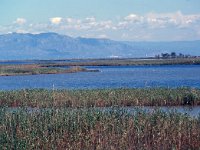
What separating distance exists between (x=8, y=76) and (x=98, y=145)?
257 feet

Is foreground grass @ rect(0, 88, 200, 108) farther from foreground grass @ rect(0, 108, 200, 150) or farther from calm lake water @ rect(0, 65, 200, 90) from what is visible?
calm lake water @ rect(0, 65, 200, 90)

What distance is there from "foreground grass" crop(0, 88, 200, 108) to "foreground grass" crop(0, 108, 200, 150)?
38.5ft

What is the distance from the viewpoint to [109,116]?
60.6 ft

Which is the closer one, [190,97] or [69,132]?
[69,132]

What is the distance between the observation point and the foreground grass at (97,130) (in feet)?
49.2

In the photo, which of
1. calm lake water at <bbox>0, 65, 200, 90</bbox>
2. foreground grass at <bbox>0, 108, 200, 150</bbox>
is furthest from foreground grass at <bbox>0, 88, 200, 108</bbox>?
calm lake water at <bbox>0, 65, 200, 90</bbox>

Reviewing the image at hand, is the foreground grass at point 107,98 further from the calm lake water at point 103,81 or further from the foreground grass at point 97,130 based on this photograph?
the calm lake water at point 103,81

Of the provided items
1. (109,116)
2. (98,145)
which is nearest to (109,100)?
(109,116)

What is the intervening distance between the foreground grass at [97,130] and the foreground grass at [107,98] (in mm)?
11727

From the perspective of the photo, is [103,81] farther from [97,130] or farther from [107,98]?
[97,130]

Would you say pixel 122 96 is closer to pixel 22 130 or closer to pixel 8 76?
pixel 22 130

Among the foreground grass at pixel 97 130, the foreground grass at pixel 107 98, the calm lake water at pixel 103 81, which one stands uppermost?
the foreground grass at pixel 97 130

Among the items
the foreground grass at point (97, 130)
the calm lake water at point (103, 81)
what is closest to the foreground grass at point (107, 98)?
the foreground grass at point (97, 130)

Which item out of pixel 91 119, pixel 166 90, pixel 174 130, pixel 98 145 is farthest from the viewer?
pixel 166 90
